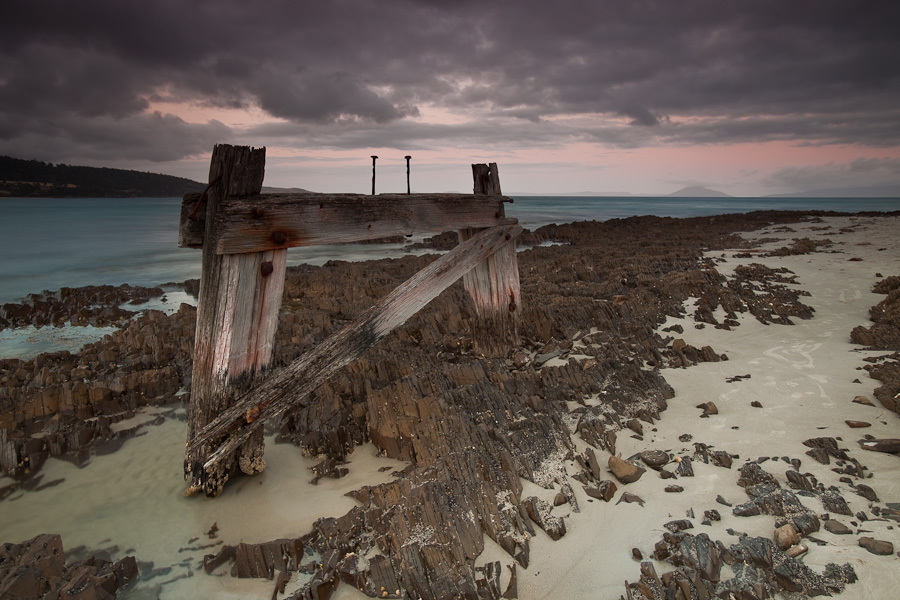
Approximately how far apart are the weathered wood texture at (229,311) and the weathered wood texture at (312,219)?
3.3 inches

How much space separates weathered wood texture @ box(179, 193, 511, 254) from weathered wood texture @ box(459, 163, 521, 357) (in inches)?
43.0

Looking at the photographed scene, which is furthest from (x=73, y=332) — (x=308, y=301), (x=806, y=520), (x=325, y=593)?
(x=806, y=520)

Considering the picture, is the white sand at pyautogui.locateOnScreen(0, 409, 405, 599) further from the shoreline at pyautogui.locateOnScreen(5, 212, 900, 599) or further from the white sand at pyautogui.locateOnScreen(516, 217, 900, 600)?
the white sand at pyautogui.locateOnScreen(516, 217, 900, 600)

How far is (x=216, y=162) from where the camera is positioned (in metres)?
2.80

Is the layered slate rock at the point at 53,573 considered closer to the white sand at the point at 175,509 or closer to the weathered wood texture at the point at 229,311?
the white sand at the point at 175,509

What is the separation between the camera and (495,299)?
570 cm

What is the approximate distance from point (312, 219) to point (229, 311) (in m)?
0.84

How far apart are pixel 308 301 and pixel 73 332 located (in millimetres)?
4661

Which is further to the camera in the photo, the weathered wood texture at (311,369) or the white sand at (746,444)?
the weathered wood texture at (311,369)

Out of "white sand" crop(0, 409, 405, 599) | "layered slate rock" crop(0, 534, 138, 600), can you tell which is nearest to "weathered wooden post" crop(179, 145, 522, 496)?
"white sand" crop(0, 409, 405, 599)

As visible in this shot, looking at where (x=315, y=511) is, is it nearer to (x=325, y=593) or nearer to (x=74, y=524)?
(x=325, y=593)

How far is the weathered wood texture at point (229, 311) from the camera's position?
283cm

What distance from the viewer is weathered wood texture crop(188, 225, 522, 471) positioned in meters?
3.08

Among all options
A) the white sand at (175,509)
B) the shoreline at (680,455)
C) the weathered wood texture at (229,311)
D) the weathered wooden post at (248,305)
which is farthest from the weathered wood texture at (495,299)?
the weathered wood texture at (229,311)
